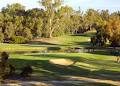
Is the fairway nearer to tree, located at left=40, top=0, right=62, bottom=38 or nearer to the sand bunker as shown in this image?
the sand bunker

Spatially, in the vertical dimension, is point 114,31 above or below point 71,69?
above

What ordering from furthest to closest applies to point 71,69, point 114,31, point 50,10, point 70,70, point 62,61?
point 50,10, point 114,31, point 62,61, point 71,69, point 70,70

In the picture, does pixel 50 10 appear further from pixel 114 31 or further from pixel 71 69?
pixel 71 69

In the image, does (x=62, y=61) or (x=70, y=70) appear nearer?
(x=70, y=70)

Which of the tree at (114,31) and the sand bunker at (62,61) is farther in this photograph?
the tree at (114,31)

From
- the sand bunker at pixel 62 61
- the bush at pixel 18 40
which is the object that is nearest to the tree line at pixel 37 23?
the bush at pixel 18 40

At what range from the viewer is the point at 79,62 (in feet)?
158

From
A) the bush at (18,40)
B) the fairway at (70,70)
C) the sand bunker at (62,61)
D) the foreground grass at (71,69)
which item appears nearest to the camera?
the fairway at (70,70)

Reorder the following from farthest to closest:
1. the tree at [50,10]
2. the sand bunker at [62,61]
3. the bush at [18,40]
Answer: the tree at [50,10]
the bush at [18,40]
the sand bunker at [62,61]

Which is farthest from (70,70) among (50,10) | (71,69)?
(50,10)

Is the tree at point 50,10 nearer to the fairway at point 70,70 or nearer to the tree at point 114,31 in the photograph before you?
the tree at point 114,31

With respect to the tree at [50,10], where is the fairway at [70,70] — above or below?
below

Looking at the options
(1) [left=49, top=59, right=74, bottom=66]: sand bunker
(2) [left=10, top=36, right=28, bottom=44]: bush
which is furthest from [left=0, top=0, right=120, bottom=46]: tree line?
(1) [left=49, top=59, right=74, bottom=66]: sand bunker

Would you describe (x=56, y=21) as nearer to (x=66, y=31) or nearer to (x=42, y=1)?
(x=42, y=1)
